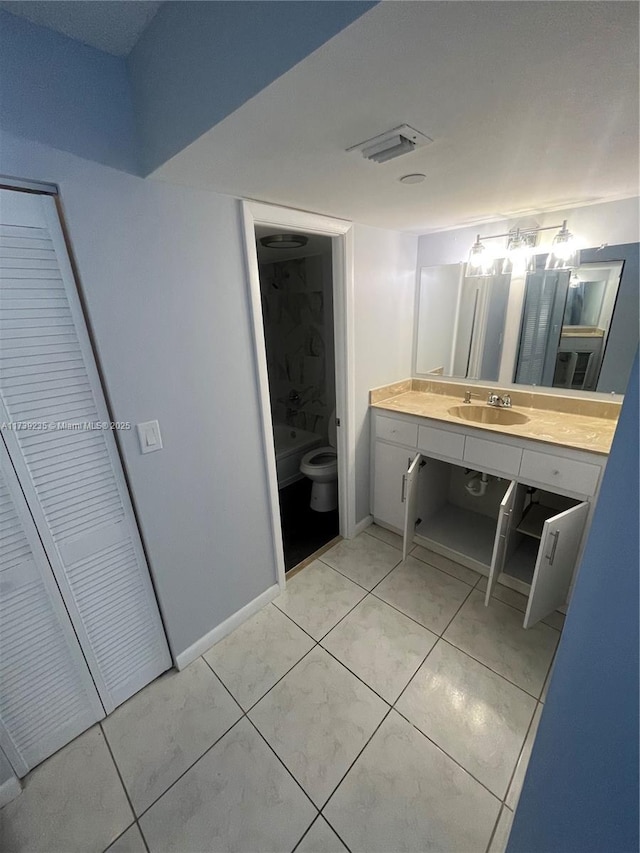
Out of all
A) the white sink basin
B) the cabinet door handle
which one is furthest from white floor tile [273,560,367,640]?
the white sink basin

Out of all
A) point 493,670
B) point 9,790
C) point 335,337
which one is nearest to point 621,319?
point 335,337

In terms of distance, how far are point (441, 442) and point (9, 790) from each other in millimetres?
2287

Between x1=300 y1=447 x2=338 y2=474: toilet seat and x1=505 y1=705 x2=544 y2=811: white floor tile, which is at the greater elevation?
x1=300 y1=447 x2=338 y2=474: toilet seat

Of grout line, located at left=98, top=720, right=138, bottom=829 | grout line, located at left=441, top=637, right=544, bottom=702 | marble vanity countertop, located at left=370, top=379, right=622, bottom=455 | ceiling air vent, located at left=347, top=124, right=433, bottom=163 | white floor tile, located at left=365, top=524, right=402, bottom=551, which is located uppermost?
ceiling air vent, located at left=347, top=124, right=433, bottom=163

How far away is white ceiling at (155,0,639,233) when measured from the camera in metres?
0.54

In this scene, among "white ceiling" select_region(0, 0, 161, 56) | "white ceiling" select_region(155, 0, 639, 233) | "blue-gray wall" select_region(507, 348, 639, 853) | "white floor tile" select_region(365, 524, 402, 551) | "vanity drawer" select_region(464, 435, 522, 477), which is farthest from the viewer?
"white floor tile" select_region(365, 524, 402, 551)

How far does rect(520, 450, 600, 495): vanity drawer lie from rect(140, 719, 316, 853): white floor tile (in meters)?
1.60

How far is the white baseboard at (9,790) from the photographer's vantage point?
1156mm

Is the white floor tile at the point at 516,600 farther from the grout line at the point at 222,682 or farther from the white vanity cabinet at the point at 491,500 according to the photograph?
the grout line at the point at 222,682

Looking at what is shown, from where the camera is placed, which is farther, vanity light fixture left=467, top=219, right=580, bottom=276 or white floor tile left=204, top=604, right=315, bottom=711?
vanity light fixture left=467, top=219, right=580, bottom=276

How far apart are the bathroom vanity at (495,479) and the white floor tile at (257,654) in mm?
824

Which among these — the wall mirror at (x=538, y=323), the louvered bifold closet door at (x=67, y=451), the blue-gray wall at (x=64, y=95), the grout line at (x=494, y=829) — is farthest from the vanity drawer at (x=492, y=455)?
the blue-gray wall at (x=64, y=95)

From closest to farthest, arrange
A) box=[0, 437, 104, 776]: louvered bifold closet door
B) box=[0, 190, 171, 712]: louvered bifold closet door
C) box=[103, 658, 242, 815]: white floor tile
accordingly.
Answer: box=[0, 190, 171, 712]: louvered bifold closet door
box=[0, 437, 104, 776]: louvered bifold closet door
box=[103, 658, 242, 815]: white floor tile

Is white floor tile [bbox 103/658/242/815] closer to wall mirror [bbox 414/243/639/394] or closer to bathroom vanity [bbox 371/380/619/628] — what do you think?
bathroom vanity [bbox 371/380/619/628]
